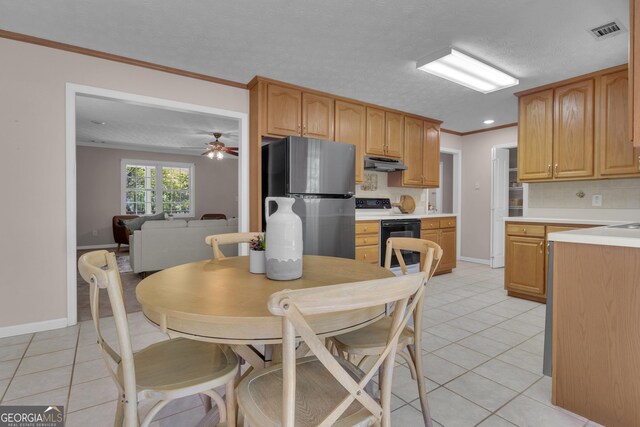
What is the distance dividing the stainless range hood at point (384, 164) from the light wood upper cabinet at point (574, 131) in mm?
1754

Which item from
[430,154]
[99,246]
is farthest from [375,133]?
[99,246]

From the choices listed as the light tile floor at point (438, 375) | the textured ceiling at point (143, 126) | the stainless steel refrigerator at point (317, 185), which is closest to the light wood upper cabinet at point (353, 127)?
the stainless steel refrigerator at point (317, 185)

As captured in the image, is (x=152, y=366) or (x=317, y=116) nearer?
(x=152, y=366)

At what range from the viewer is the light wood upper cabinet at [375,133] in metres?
4.31

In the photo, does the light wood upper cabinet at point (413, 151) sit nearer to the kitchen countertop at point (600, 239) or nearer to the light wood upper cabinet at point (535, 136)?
the light wood upper cabinet at point (535, 136)

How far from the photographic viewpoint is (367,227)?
4.00 m

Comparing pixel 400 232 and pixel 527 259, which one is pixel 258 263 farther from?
pixel 527 259

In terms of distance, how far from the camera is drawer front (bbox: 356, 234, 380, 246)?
3930 millimetres

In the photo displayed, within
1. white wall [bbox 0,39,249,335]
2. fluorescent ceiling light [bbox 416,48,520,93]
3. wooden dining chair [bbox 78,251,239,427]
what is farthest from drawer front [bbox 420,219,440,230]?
white wall [bbox 0,39,249,335]

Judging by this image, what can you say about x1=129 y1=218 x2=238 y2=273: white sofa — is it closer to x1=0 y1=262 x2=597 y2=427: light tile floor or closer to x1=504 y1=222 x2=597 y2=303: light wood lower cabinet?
x1=0 y1=262 x2=597 y2=427: light tile floor

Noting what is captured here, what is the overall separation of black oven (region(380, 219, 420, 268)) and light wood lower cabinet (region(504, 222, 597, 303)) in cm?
112

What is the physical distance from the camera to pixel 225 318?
0.89m

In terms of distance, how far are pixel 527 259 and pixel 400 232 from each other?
4.71 feet

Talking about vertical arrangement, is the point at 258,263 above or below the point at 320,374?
above
